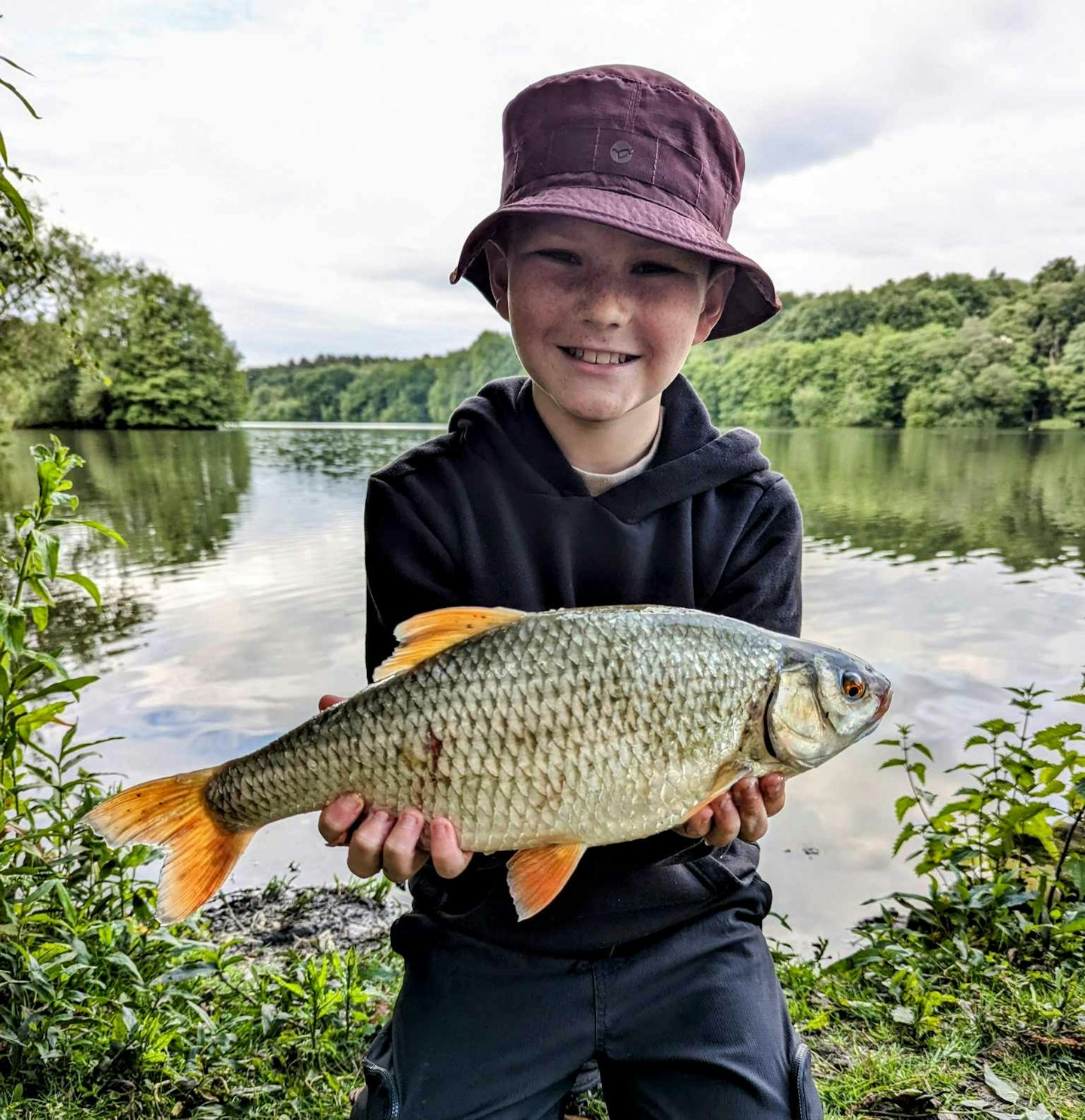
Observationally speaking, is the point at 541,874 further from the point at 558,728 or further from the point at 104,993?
the point at 104,993

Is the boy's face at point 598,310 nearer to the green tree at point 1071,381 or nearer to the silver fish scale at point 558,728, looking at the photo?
the silver fish scale at point 558,728

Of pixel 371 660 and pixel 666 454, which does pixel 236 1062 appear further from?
pixel 666 454

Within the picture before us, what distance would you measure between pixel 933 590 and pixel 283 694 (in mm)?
5868

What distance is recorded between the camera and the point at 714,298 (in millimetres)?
1742

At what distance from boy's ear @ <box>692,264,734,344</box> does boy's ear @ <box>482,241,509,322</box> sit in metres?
0.40

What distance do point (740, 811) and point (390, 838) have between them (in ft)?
1.79

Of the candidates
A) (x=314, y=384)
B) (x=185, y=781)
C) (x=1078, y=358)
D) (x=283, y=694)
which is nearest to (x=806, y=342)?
(x=1078, y=358)

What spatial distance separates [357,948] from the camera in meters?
2.40

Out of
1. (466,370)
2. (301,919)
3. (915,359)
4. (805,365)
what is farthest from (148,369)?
(301,919)

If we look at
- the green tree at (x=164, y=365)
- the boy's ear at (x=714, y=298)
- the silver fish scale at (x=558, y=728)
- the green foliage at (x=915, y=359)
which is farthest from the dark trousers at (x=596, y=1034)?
the green tree at (x=164, y=365)

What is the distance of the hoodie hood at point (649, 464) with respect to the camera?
166cm

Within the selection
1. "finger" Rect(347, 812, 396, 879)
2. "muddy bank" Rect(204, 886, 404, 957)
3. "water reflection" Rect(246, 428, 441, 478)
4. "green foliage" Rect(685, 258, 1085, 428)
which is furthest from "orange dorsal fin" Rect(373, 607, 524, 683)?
"green foliage" Rect(685, 258, 1085, 428)

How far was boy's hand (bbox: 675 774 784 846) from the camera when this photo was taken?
132 cm

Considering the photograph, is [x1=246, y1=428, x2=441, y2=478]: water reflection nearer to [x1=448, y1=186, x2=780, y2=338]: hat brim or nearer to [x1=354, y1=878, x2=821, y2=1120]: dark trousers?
[x1=448, y1=186, x2=780, y2=338]: hat brim
